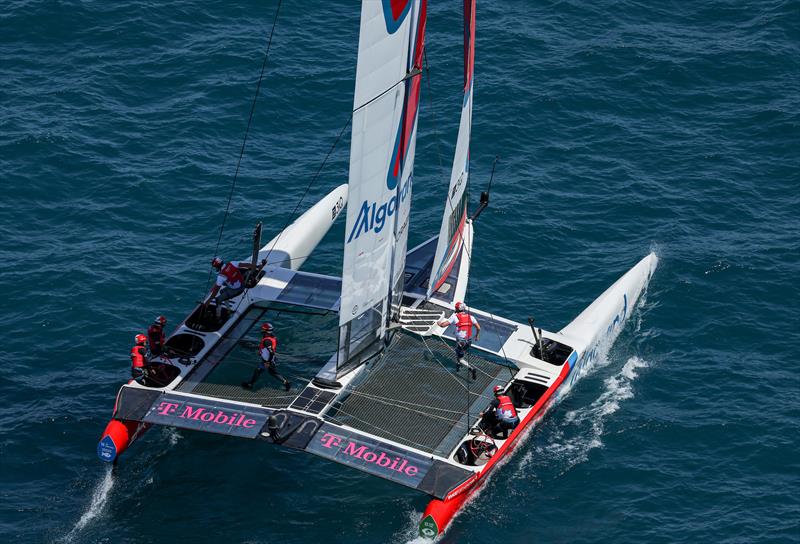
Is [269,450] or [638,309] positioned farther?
[638,309]

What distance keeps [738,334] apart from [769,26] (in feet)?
60.1

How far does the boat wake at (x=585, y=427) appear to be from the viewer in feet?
113

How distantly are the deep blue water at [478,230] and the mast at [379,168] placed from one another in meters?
4.11

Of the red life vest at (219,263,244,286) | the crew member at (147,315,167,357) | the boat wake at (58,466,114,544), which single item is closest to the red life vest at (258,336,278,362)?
the crew member at (147,315,167,357)

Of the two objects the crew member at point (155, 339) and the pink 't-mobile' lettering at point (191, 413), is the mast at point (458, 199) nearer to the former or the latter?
the crew member at point (155, 339)

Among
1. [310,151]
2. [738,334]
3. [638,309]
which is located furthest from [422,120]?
[738,334]

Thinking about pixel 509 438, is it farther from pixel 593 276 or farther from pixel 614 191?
pixel 614 191

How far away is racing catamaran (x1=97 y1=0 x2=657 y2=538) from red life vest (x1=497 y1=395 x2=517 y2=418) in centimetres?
56

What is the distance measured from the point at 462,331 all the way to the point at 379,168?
6.15 meters

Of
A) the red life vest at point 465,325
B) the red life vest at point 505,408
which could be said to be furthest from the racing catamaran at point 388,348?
the red life vest at point 465,325

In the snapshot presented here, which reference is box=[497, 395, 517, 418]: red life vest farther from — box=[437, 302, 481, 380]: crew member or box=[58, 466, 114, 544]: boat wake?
box=[58, 466, 114, 544]: boat wake

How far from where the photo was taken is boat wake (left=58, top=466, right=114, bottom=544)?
31422 millimetres

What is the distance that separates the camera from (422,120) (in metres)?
48.2

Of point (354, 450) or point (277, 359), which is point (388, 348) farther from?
point (354, 450)
